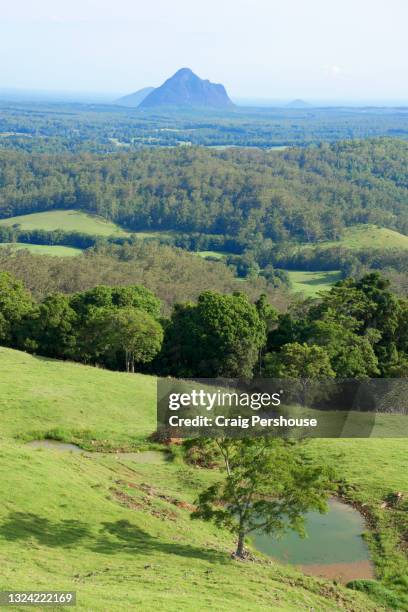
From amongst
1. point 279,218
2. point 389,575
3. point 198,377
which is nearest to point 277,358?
point 198,377

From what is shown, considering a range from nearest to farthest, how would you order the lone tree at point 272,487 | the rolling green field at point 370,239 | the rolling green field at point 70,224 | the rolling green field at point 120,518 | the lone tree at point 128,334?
the rolling green field at point 120,518 < the lone tree at point 272,487 < the lone tree at point 128,334 < the rolling green field at point 370,239 < the rolling green field at point 70,224

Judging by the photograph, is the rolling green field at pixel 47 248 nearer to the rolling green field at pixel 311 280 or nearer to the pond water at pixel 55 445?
the rolling green field at pixel 311 280

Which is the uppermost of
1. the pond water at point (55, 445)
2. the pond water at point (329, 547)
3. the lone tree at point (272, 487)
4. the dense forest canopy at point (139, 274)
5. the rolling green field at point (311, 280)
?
the lone tree at point (272, 487)

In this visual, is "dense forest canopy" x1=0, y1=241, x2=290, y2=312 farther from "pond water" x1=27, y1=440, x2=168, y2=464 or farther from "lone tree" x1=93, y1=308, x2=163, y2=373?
"pond water" x1=27, y1=440, x2=168, y2=464

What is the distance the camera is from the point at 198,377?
52938 millimetres

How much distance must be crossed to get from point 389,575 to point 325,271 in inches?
5305

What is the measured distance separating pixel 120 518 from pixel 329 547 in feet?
28.1

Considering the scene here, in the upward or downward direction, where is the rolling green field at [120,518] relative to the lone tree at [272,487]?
downward

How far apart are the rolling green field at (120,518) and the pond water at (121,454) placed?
32 centimetres

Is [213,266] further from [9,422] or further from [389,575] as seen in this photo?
[389,575]

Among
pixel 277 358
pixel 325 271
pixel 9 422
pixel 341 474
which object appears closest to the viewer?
pixel 341 474

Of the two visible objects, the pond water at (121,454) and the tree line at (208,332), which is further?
the tree line at (208,332)

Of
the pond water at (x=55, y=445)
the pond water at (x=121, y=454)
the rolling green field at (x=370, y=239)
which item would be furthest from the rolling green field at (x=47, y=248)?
the pond water at (x=121, y=454)

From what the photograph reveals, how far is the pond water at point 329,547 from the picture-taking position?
25516 millimetres
